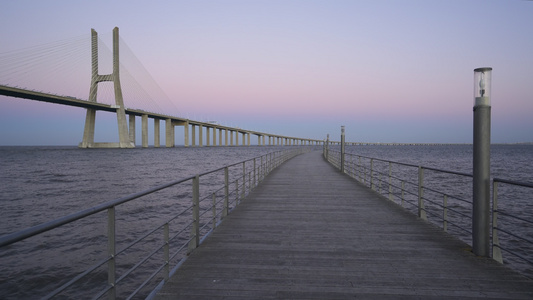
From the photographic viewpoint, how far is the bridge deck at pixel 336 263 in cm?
297

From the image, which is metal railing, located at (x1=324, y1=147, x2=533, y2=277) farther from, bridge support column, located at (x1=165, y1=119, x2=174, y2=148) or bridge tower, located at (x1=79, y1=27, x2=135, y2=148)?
bridge support column, located at (x1=165, y1=119, x2=174, y2=148)

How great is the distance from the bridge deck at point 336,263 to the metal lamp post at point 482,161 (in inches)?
9.8

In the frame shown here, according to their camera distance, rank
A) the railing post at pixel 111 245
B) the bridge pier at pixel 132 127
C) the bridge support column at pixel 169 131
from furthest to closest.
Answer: the bridge support column at pixel 169 131, the bridge pier at pixel 132 127, the railing post at pixel 111 245

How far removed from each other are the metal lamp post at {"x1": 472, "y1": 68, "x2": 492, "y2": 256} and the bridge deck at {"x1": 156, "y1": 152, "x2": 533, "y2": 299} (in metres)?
0.25

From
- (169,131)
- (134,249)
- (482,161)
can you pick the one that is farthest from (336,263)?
(169,131)

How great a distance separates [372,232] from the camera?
491 centimetres

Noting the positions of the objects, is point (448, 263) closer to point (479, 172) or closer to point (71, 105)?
point (479, 172)

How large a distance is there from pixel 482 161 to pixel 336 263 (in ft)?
6.16

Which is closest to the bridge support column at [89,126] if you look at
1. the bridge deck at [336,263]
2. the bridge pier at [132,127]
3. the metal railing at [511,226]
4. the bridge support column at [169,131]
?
the bridge pier at [132,127]

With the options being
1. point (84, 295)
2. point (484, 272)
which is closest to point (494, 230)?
point (484, 272)

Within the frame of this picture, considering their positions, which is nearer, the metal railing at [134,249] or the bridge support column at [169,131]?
the metal railing at [134,249]

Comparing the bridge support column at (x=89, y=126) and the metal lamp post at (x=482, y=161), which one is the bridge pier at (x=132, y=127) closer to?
the bridge support column at (x=89, y=126)

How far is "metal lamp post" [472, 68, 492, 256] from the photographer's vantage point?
12.4 ft

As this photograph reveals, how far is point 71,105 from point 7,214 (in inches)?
1784
